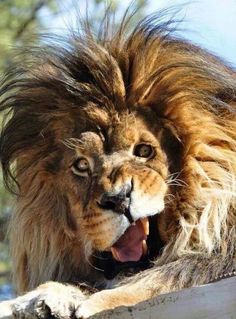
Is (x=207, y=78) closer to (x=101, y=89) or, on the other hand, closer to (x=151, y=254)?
(x=101, y=89)

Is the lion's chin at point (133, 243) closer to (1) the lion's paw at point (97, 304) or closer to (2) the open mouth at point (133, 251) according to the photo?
(2) the open mouth at point (133, 251)

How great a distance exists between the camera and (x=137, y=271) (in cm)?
311

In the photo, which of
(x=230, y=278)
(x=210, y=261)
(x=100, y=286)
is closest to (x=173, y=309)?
(x=230, y=278)

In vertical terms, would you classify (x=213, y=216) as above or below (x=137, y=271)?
above

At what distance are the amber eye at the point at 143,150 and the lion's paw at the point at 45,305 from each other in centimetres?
53

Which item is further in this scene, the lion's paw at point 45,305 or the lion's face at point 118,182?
the lion's face at point 118,182

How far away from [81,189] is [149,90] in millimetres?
393

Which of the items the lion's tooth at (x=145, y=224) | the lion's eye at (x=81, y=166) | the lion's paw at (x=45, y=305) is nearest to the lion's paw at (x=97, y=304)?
the lion's paw at (x=45, y=305)

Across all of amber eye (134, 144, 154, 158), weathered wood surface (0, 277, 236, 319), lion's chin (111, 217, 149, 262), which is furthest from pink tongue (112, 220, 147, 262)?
weathered wood surface (0, 277, 236, 319)

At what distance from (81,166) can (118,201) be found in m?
0.27

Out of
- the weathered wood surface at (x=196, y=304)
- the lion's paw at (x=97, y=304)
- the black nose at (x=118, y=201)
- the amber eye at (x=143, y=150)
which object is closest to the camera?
the weathered wood surface at (x=196, y=304)

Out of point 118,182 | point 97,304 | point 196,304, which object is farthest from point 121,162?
point 196,304

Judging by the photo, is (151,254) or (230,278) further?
(151,254)

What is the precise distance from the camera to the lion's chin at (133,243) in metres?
3.06
